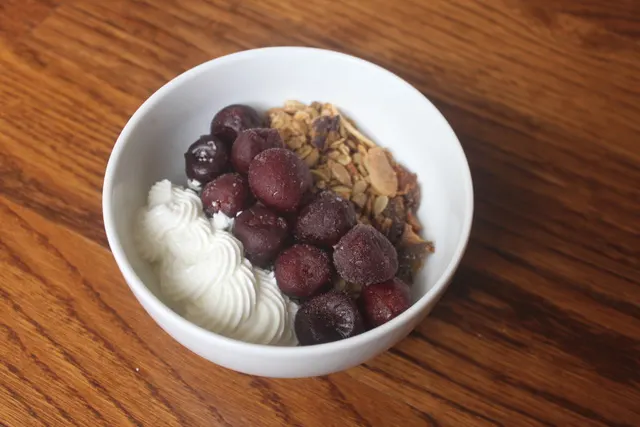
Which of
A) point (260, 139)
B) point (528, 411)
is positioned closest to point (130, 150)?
point (260, 139)

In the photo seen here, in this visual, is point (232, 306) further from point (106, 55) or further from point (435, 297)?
point (106, 55)

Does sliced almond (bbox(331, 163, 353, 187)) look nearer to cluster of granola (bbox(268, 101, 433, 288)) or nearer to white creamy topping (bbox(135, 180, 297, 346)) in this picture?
cluster of granola (bbox(268, 101, 433, 288))

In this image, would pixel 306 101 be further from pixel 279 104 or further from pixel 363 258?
pixel 363 258

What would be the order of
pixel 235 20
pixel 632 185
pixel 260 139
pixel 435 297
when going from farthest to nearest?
pixel 235 20 < pixel 632 185 < pixel 260 139 < pixel 435 297

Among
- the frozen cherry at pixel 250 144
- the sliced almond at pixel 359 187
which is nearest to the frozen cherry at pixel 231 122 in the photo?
the frozen cherry at pixel 250 144

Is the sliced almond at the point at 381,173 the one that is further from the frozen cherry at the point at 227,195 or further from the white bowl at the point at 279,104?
the frozen cherry at the point at 227,195

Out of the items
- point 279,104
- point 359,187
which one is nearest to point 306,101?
point 279,104
